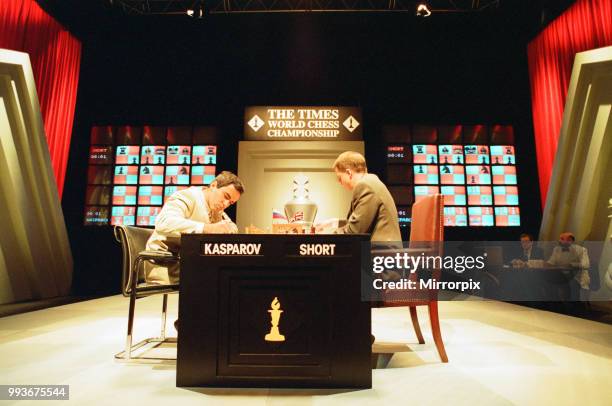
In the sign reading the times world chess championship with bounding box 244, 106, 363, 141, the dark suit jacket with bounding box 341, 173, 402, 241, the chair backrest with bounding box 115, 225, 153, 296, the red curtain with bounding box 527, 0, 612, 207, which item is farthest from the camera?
the sign reading the times world chess championship with bounding box 244, 106, 363, 141

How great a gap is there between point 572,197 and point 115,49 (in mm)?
7780

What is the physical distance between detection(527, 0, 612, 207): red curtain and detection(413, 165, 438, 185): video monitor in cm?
161

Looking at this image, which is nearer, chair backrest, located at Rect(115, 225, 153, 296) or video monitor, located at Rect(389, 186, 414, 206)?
chair backrest, located at Rect(115, 225, 153, 296)

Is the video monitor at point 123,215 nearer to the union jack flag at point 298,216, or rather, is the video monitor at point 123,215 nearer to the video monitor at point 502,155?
the union jack flag at point 298,216

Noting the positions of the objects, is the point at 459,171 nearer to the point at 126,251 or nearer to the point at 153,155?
the point at 153,155

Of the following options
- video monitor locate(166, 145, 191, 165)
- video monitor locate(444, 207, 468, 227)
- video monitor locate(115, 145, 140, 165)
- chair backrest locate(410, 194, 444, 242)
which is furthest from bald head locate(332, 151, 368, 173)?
video monitor locate(115, 145, 140, 165)

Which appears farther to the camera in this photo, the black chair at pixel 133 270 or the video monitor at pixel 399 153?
the video monitor at pixel 399 153

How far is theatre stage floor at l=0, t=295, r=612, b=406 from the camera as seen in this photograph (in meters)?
1.72

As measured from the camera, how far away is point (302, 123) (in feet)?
21.5

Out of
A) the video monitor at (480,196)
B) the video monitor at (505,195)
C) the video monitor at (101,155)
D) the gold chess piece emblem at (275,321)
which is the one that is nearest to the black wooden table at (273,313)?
the gold chess piece emblem at (275,321)

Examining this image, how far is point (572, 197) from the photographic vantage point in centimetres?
548

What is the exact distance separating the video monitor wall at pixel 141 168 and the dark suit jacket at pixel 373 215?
4.55 meters

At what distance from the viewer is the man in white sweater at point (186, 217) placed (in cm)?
232
